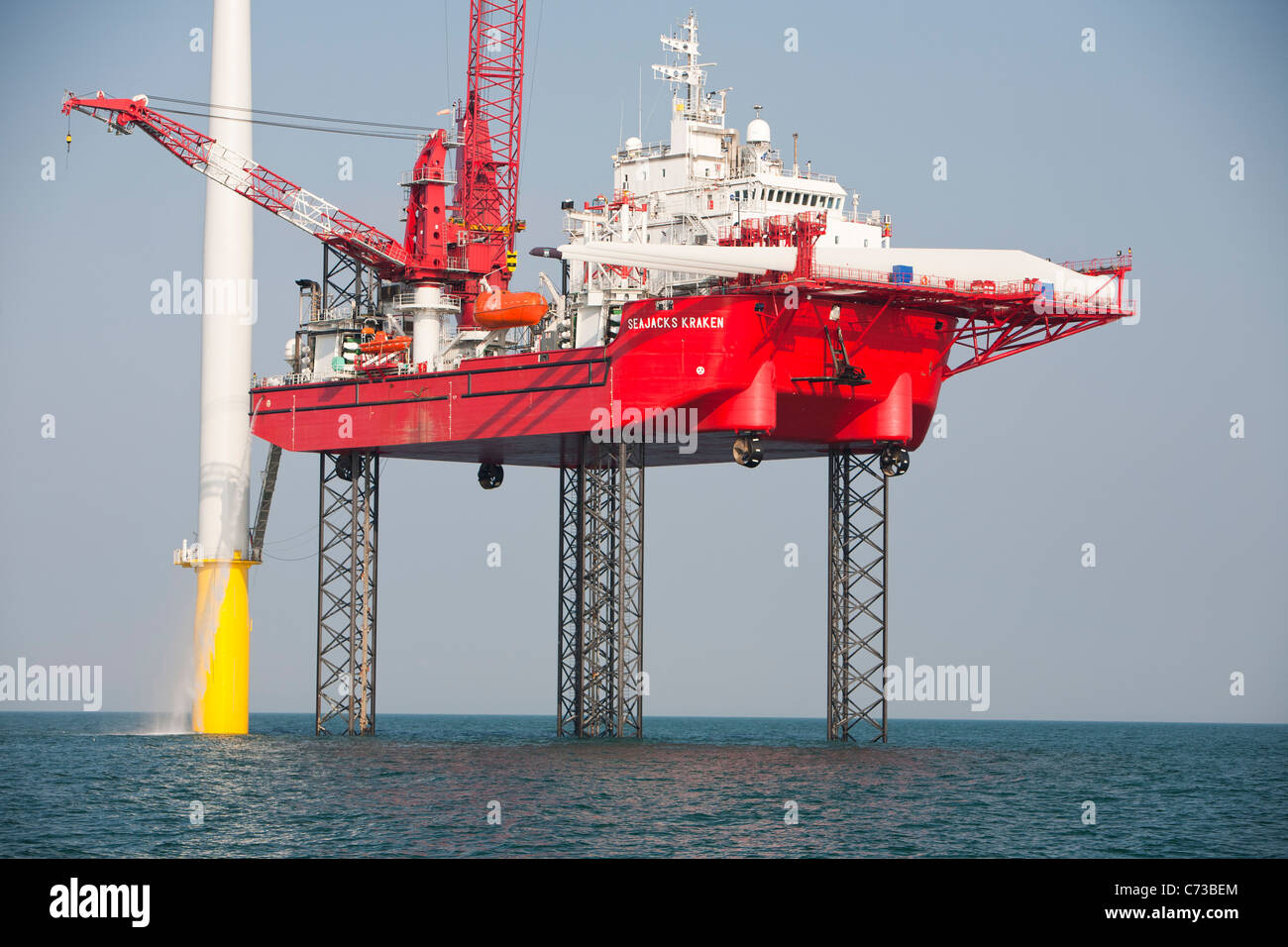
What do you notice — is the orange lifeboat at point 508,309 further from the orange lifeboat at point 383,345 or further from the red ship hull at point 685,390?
the orange lifeboat at point 383,345

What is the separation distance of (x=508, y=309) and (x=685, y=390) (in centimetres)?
861

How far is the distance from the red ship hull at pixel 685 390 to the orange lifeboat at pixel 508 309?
1400mm

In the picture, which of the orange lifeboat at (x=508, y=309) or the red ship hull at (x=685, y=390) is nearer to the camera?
the red ship hull at (x=685, y=390)

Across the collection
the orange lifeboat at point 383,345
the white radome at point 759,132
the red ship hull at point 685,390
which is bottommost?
the red ship hull at point 685,390

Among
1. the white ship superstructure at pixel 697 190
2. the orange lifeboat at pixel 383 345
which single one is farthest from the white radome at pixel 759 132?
the orange lifeboat at pixel 383 345

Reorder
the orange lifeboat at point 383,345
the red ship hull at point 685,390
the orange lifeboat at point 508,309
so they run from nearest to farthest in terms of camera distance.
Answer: the red ship hull at point 685,390
the orange lifeboat at point 508,309
the orange lifeboat at point 383,345

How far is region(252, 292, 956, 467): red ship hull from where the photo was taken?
2120 inches

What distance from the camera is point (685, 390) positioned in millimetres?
53969

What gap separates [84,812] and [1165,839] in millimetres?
25823

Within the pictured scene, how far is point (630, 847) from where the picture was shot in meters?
36.4

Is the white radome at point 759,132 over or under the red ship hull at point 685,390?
over

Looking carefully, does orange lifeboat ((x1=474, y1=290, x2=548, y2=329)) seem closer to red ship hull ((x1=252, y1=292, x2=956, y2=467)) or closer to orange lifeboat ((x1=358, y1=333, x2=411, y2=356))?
red ship hull ((x1=252, y1=292, x2=956, y2=467))

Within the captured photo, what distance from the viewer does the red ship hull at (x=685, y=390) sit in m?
53.8
